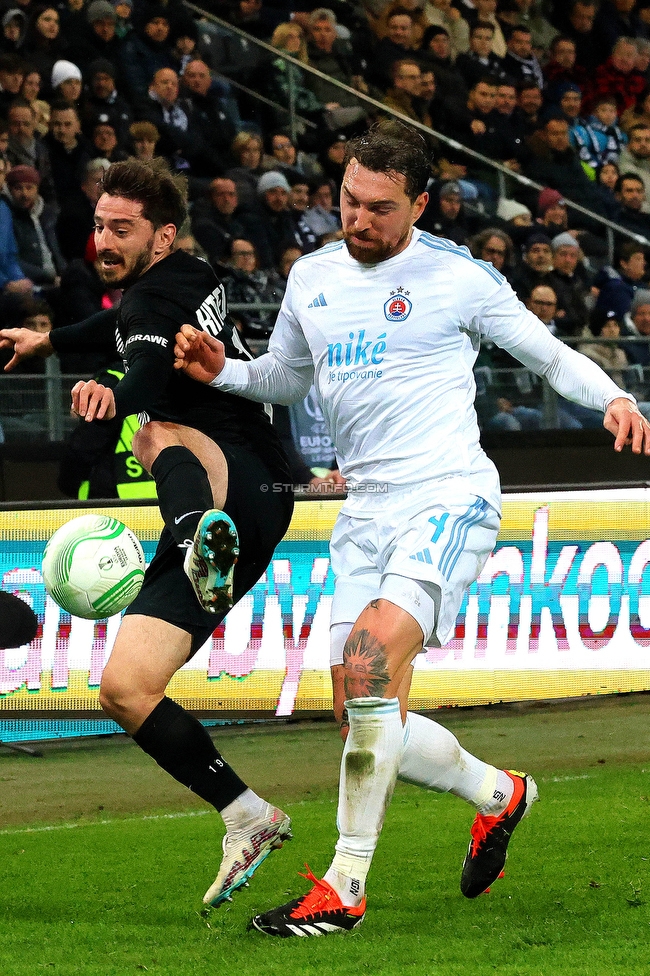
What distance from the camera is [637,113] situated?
14188mm

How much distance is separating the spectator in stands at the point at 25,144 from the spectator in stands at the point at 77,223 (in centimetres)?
26

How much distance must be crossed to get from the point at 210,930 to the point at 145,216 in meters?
2.27

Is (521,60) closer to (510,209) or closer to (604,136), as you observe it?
(604,136)

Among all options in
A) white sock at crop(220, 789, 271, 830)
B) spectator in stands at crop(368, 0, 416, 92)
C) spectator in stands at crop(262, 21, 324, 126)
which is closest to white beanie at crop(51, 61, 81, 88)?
spectator in stands at crop(262, 21, 324, 126)

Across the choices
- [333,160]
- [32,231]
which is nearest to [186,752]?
[32,231]

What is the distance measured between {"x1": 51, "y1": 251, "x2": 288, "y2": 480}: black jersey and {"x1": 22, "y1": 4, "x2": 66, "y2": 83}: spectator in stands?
6.32 metres

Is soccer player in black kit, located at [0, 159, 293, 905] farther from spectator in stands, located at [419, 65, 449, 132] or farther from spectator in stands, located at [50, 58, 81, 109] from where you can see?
spectator in stands, located at [419, 65, 449, 132]

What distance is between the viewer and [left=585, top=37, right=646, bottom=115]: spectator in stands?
46.4 feet

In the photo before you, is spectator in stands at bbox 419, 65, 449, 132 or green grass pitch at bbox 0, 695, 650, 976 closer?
green grass pitch at bbox 0, 695, 650, 976

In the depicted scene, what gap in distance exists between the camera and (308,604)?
7.16 meters

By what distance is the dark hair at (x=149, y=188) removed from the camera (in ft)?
14.2

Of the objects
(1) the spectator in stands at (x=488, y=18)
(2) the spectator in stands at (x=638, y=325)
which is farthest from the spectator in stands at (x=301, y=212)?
(1) the spectator in stands at (x=488, y=18)

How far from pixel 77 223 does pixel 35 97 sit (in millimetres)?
1280

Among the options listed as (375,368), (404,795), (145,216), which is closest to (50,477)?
(404,795)
